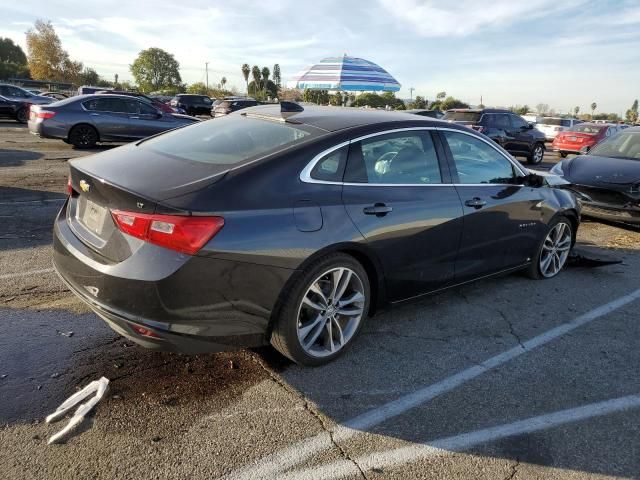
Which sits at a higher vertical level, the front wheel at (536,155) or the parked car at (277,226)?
the parked car at (277,226)

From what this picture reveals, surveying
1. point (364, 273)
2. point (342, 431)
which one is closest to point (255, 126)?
point (364, 273)

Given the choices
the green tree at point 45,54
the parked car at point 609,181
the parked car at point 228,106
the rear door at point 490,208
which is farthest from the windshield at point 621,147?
the green tree at point 45,54

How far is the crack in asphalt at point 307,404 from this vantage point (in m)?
2.52

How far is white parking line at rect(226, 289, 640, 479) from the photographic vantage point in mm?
2430

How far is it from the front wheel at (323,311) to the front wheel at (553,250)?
2520mm

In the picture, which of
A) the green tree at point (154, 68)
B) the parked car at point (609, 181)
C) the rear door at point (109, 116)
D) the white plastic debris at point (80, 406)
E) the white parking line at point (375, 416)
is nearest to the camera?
the white parking line at point (375, 416)

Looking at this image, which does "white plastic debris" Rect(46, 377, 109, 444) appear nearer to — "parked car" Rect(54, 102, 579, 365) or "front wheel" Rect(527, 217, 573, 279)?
"parked car" Rect(54, 102, 579, 365)

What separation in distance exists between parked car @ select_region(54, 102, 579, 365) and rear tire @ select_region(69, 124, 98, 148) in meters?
10.9

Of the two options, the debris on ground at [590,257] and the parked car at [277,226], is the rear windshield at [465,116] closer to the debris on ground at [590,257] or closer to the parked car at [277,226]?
the debris on ground at [590,257]

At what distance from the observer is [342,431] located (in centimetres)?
271

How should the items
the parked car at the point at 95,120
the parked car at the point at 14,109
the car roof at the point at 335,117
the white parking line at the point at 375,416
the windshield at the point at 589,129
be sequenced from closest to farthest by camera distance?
the white parking line at the point at 375,416
the car roof at the point at 335,117
the parked car at the point at 95,120
the windshield at the point at 589,129
the parked car at the point at 14,109

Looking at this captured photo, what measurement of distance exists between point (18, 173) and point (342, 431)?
9022 mm

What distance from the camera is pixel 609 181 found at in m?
7.32

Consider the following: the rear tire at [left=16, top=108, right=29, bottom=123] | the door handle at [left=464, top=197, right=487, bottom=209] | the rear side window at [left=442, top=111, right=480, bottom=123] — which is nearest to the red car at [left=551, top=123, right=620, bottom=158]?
the rear side window at [left=442, top=111, right=480, bottom=123]
